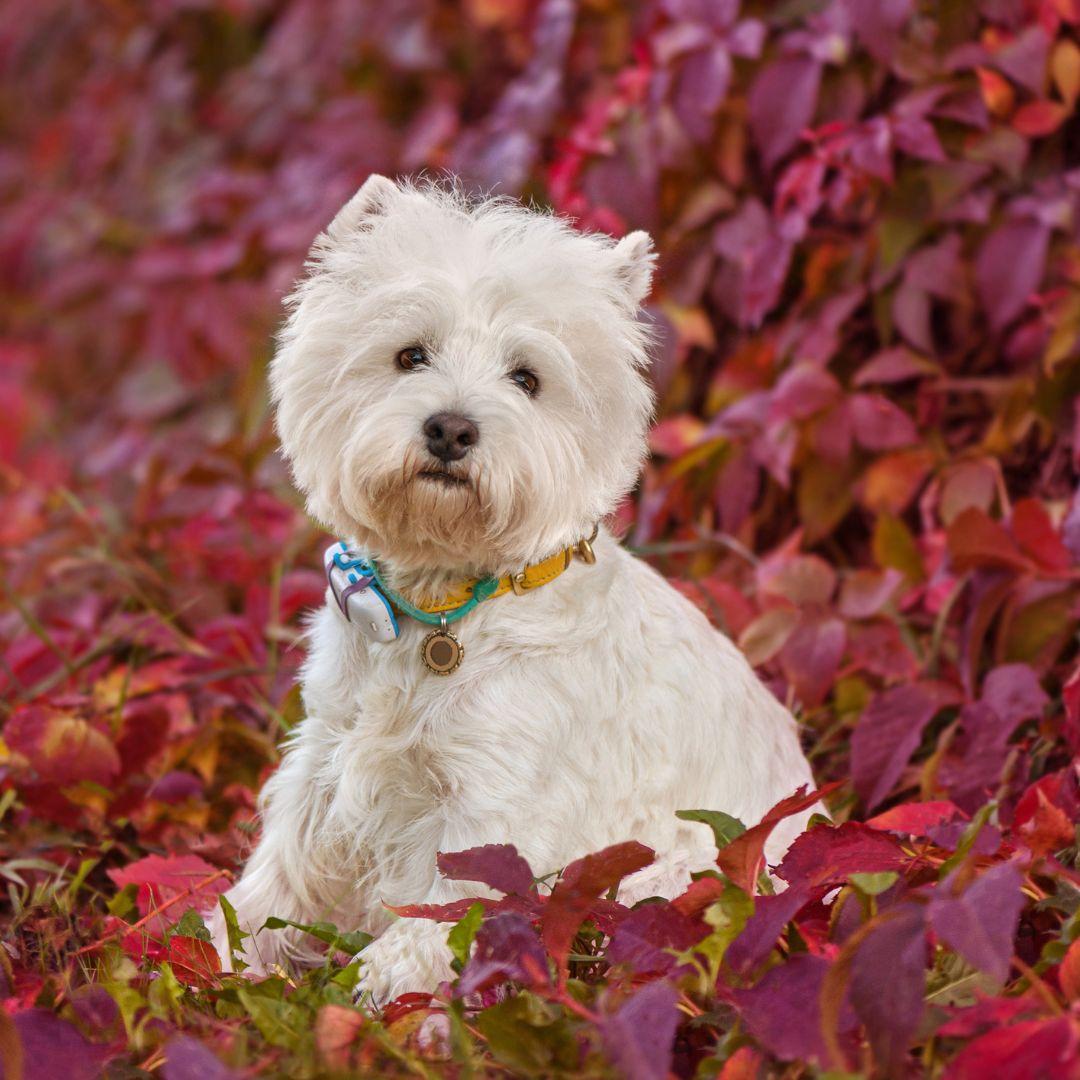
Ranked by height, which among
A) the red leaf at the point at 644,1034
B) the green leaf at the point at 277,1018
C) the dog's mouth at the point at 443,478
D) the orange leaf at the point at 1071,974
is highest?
the dog's mouth at the point at 443,478

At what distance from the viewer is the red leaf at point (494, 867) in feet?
6.68

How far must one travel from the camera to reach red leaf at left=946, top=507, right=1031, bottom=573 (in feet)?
10.2

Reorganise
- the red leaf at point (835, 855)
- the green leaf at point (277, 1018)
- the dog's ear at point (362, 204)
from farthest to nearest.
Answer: the dog's ear at point (362, 204) → the red leaf at point (835, 855) → the green leaf at point (277, 1018)

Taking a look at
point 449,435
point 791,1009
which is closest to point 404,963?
point 791,1009

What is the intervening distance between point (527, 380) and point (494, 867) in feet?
2.66

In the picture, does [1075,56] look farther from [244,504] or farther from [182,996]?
[182,996]

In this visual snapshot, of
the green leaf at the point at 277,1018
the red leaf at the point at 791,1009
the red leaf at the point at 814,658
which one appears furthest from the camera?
the red leaf at the point at 814,658

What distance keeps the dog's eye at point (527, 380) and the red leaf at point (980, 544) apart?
3.99 ft

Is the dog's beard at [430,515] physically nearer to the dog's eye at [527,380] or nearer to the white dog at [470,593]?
the white dog at [470,593]

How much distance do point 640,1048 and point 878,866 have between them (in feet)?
1.96

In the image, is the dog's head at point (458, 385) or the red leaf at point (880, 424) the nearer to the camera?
the dog's head at point (458, 385)

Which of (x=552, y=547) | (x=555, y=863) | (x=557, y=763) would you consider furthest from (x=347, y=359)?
(x=555, y=863)

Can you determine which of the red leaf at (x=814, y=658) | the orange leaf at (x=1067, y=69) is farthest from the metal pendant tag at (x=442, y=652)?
the orange leaf at (x=1067, y=69)

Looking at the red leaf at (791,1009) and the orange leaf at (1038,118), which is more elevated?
the orange leaf at (1038,118)
